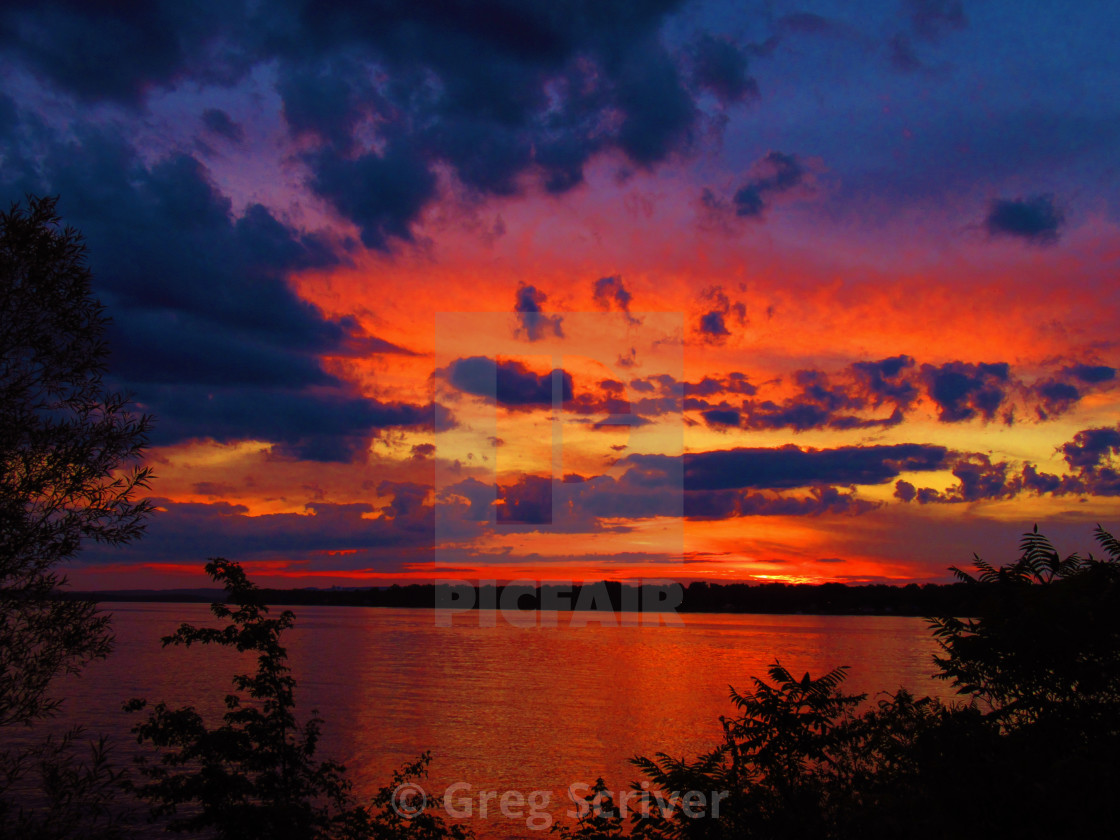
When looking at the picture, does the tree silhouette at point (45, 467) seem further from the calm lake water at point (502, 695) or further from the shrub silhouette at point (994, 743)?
the calm lake water at point (502, 695)

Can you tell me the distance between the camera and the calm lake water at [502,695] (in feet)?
157

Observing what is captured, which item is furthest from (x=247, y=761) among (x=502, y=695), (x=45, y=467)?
(x=502, y=695)

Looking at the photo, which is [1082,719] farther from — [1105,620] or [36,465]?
[36,465]

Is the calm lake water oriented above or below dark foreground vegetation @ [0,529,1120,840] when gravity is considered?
below

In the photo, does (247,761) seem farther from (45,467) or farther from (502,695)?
(502,695)

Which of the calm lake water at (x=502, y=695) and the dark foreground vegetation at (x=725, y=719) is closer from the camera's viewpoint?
the dark foreground vegetation at (x=725, y=719)

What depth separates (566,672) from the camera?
101 meters

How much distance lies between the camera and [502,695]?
77312 mm

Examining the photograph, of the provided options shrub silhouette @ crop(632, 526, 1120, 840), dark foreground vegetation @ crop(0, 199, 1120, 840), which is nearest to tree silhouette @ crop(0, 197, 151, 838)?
dark foreground vegetation @ crop(0, 199, 1120, 840)

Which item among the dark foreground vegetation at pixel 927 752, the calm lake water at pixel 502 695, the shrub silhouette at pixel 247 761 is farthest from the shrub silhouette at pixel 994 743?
the calm lake water at pixel 502 695

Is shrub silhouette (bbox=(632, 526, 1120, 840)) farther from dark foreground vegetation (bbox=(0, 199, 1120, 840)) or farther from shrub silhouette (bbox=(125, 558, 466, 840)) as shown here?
shrub silhouette (bbox=(125, 558, 466, 840))

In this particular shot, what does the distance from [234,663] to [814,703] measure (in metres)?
108

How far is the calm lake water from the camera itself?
47906 mm

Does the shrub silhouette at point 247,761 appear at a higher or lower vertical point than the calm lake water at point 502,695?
higher
